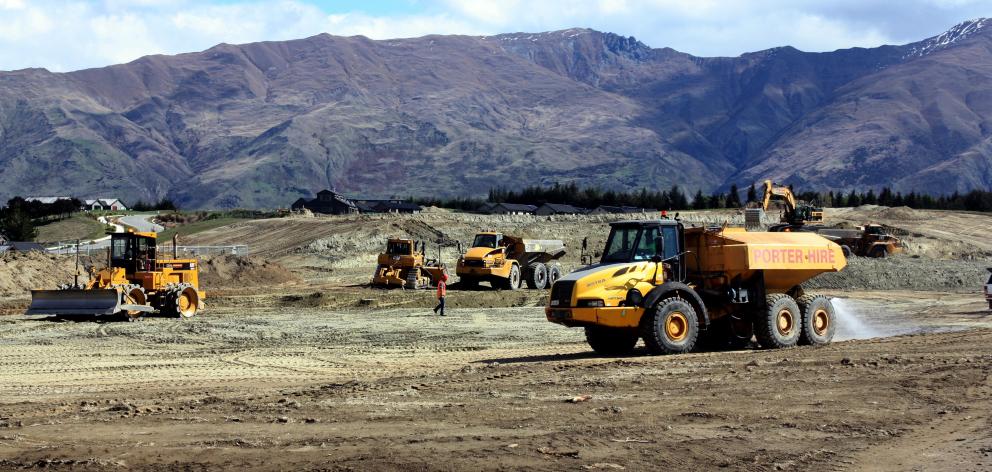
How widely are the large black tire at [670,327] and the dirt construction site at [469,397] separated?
274 millimetres

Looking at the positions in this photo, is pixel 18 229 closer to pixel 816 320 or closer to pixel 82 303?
pixel 82 303

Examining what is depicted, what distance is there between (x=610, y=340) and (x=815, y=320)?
4.05m

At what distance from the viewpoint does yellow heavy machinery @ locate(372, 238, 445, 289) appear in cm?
4422

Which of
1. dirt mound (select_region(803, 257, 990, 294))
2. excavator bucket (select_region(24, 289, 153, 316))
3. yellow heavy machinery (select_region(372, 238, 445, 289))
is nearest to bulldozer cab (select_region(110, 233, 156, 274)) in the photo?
excavator bucket (select_region(24, 289, 153, 316))

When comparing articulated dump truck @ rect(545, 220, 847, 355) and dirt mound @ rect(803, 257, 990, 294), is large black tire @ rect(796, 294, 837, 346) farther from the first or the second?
dirt mound @ rect(803, 257, 990, 294)

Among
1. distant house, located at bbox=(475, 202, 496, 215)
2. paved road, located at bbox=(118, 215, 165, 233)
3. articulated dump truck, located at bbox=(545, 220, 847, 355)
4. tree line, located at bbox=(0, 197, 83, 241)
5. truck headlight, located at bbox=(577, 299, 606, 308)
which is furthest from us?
distant house, located at bbox=(475, 202, 496, 215)

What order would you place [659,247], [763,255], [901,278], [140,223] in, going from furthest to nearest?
[140,223] < [901,278] < [763,255] < [659,247]

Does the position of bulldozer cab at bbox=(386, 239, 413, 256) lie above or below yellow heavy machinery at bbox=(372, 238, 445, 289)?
above

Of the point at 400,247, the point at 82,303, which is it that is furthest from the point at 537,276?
the point at 82,303

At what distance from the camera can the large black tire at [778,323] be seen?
19.7m

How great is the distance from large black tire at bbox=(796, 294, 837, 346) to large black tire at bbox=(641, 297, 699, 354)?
2.61 m

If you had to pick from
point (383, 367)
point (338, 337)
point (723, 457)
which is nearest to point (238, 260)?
point (338, 337)

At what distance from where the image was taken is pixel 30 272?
4597 cm

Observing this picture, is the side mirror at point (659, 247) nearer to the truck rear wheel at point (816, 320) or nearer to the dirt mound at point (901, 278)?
the truck rear wheel at point (816, 320)
